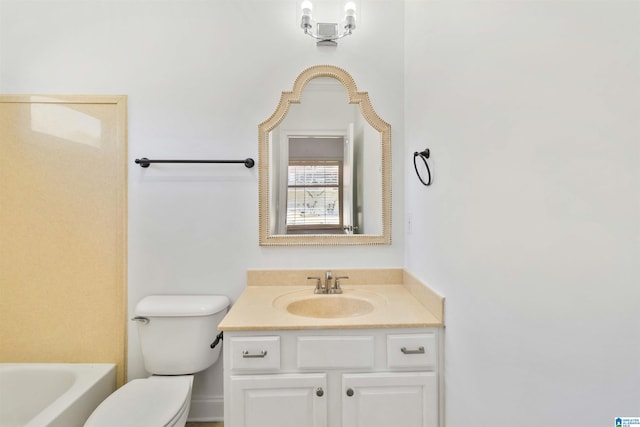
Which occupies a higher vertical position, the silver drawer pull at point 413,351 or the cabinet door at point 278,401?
the silver drawer pull at point 413,351

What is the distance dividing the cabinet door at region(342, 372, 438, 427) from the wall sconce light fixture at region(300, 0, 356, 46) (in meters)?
1.76

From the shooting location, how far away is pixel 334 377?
1150 mm

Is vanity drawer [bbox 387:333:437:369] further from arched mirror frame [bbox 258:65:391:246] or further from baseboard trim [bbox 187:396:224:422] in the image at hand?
baseboard trim [bbox 187:396:224:422]

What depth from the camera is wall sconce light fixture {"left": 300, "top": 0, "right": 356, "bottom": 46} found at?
Answer: 60.8 inches

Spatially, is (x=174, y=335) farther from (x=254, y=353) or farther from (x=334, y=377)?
(x=334, y=377)

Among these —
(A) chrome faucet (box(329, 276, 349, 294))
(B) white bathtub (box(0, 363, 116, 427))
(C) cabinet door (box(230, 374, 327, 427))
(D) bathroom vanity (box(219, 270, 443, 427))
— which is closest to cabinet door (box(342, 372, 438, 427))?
(D) bathroom vanity (box(219, 270, 443, 427))

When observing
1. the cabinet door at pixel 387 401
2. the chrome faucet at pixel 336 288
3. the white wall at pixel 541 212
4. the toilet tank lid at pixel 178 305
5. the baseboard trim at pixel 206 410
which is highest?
the white wall at pixel 541 212

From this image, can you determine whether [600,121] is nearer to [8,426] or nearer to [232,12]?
[232,12]

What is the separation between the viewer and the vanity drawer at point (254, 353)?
1.13m

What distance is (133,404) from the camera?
4.15 feet

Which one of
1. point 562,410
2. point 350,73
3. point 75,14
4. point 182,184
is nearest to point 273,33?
point 350,73

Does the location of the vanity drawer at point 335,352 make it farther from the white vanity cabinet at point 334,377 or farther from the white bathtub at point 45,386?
the white bathtub at point 45,386

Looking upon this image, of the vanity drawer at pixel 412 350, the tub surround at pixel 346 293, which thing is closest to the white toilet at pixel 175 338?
the tub surround at pixel 346 293

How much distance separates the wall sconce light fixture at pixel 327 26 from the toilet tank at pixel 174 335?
164cm
